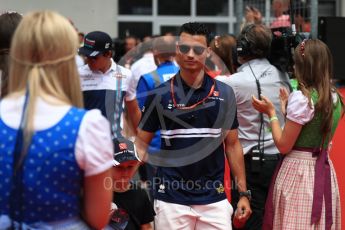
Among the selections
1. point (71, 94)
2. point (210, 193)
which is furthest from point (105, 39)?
point (71, 94)

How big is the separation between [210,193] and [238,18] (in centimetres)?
440

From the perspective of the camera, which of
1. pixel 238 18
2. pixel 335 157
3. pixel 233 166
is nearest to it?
pixel 233 166

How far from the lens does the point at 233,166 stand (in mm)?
4250

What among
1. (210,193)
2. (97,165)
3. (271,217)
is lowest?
(271,217)

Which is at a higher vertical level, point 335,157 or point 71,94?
point 71,94

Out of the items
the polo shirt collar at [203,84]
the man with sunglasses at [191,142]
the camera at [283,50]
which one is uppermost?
the camera at [283,50]

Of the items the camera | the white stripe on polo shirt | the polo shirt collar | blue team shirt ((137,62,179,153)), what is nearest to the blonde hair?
the white stripe on polo shirt

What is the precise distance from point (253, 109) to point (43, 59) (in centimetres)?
277

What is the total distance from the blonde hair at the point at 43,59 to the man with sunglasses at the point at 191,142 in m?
1.59

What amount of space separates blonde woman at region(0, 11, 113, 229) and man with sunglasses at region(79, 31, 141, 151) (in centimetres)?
327

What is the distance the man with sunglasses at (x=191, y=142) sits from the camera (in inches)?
156

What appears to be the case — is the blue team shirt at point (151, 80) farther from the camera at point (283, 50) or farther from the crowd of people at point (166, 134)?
the camera at point (283, 50)

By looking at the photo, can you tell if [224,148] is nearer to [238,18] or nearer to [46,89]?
[46,89]

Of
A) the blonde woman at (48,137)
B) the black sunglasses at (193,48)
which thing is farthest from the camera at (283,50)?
the blonde woman at (48,137)
